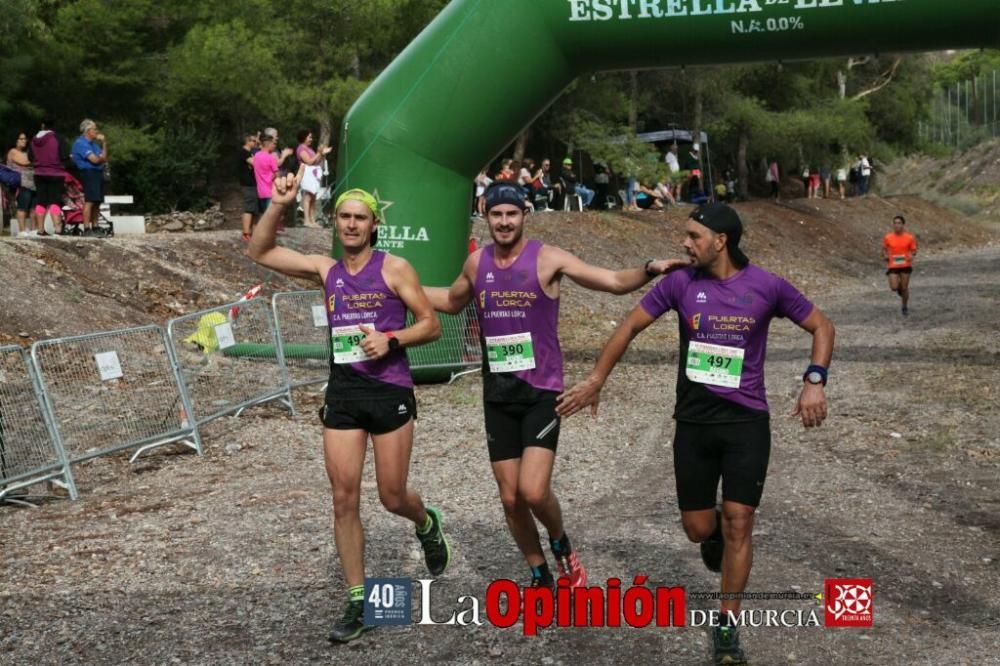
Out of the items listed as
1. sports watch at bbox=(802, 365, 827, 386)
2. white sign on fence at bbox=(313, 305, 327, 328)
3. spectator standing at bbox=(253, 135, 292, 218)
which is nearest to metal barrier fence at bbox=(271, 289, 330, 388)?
white sign on fence at bbox=(313, 305, 327, 328)

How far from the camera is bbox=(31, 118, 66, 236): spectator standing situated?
57.5 ft

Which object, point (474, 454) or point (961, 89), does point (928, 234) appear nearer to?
point (474, 454)

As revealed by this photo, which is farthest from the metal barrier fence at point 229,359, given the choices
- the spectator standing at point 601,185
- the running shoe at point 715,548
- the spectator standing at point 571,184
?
the spectator standing at point 601,185

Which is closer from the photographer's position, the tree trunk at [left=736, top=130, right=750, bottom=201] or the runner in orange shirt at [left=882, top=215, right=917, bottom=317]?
the runner in orange shirt at [left=882, top=215, right=917, bottom=317]

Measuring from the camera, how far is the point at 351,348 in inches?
253

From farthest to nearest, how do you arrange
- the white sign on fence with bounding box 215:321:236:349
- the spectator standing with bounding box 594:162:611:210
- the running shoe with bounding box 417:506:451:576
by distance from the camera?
the spectator standing with bounding box 594:162:611:210, the white sign on fence with bounding box 215:321:236:349, the running shoe with bounding box 417:506:451:576

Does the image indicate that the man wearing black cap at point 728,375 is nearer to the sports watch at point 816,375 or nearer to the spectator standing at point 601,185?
→ the sports watch at point 816,375

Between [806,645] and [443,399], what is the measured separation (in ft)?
25.9

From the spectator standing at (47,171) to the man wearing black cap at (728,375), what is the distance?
520 inches

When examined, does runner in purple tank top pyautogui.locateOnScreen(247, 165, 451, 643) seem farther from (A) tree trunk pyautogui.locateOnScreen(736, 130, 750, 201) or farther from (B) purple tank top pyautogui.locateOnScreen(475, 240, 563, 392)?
(A) tree trunk pyautogui.locateOnScreen(736, 130, 750, 201)

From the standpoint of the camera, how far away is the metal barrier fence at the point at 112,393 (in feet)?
33.1

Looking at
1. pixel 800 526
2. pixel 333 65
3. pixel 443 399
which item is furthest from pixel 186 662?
pixel 333 65

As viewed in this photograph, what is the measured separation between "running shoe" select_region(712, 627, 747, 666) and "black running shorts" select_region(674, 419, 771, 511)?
1.80ft

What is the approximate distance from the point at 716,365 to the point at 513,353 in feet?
3.32
